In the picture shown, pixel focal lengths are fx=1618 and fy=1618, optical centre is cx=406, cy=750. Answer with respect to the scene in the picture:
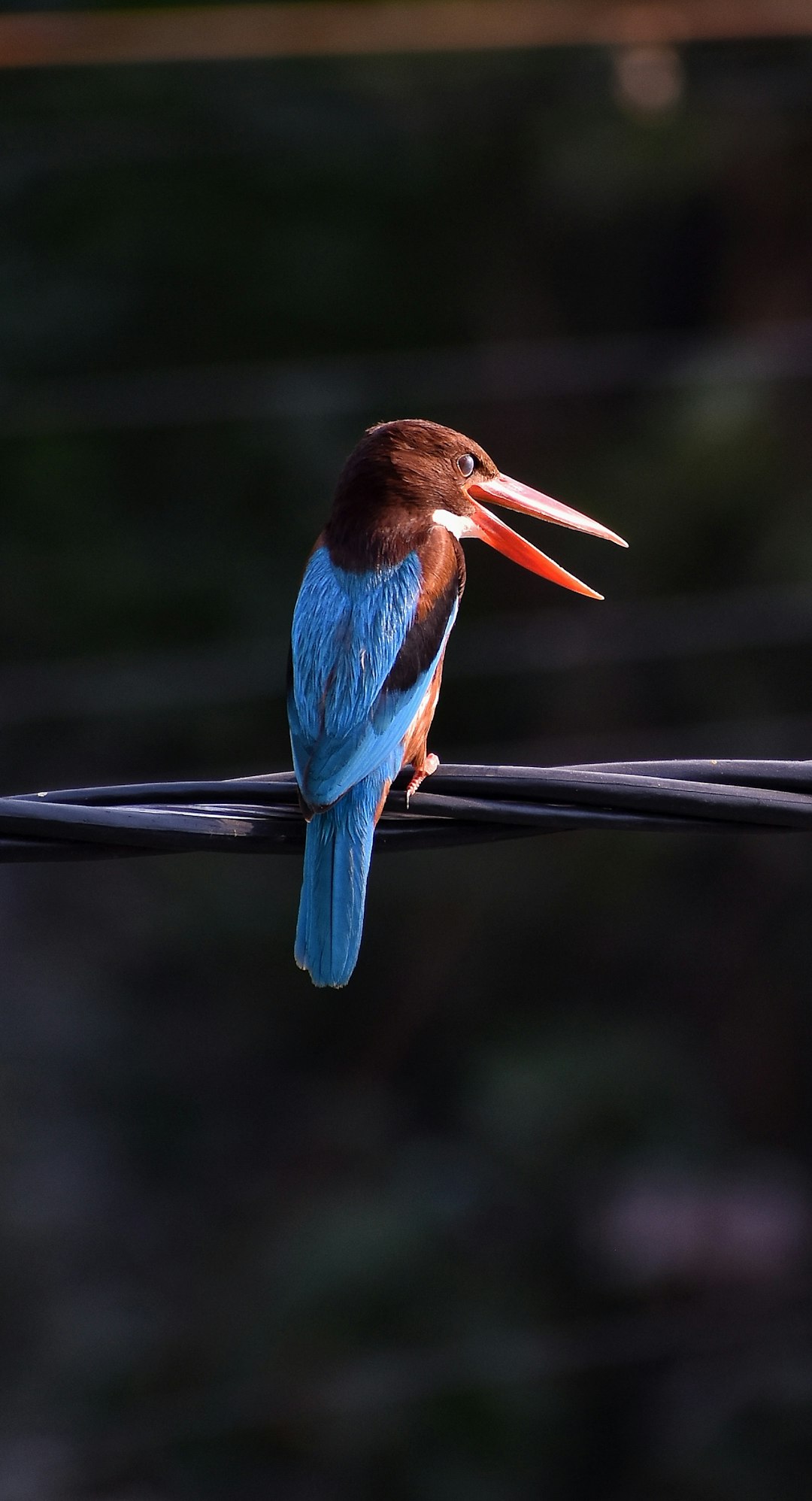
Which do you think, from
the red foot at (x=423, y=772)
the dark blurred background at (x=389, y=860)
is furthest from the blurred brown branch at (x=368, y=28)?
the red foot at (x=423, y=772)

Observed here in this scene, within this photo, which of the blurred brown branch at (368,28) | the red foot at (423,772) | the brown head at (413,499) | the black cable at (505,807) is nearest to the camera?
the black cable at (505,807)

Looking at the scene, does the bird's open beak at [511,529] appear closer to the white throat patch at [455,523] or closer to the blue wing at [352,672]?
the white throat patch at [455,523]

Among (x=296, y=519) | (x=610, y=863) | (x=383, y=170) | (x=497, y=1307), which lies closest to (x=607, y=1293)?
(x=497, y=1307)

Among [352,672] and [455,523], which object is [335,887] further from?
[455,523]

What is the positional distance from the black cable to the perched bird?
0.14 m

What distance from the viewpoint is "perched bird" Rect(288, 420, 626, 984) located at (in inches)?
91.4

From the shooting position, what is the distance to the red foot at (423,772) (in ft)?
6.56

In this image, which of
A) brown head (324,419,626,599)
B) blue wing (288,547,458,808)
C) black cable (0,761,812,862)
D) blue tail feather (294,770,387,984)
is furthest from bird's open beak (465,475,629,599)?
black cable (0,761,812,862)

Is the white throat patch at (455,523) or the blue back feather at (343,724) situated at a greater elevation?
the white throat patch at (455,523)

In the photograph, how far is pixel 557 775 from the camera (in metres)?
1.85

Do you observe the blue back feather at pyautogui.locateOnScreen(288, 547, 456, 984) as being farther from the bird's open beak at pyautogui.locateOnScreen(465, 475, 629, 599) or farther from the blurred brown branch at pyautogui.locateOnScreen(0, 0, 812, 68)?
the blurred brown branch at pyautogui.locateOnScreen(0, 0, 812, 68)

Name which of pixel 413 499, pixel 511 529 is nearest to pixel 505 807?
pixel 413 499

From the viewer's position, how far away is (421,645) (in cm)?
267

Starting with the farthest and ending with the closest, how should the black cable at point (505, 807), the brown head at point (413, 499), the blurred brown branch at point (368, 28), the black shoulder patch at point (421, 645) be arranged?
the blurred brown branch at point (368, 28)
the brown head at point (413, 499)
the black shoulder patch at point (421, 645)
the black cable at point (505, 807)
